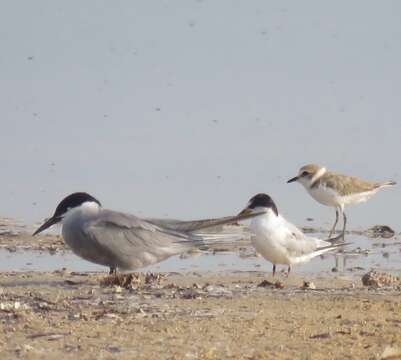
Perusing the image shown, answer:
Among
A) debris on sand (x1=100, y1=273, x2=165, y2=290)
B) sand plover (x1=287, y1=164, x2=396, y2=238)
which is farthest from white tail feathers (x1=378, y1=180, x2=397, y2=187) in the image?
debris on sand (x1=100, y1=273, x2=165, y2=290)

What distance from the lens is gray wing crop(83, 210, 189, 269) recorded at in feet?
32.6

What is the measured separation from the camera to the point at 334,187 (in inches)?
620

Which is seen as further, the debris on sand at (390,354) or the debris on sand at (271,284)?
the debris on sand at (271,284)

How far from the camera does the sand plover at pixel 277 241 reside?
11319 mm

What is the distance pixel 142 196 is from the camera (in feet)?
46.0

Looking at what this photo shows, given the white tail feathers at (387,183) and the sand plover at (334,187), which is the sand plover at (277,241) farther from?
the sand plover at (334,187)

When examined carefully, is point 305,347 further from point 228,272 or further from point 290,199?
point 290,199

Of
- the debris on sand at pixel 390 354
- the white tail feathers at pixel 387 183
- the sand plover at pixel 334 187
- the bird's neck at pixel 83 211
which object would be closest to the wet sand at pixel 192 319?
the debris on sand at pixel 390 354

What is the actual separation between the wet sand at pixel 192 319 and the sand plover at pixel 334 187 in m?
5.38

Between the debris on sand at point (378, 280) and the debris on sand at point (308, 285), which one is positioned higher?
the debris on sand at point (378, 280)

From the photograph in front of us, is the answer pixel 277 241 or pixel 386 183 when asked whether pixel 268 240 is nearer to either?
pixel 277 241

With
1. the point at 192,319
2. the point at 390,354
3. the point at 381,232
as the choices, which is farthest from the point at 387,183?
the point at 390,354

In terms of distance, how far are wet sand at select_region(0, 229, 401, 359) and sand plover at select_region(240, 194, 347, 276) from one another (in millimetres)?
1210

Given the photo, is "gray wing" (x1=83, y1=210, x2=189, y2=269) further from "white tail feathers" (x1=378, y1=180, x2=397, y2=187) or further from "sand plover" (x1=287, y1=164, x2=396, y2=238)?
"sand plover" (x1=287, y1=164, x2=396, y2=238)
